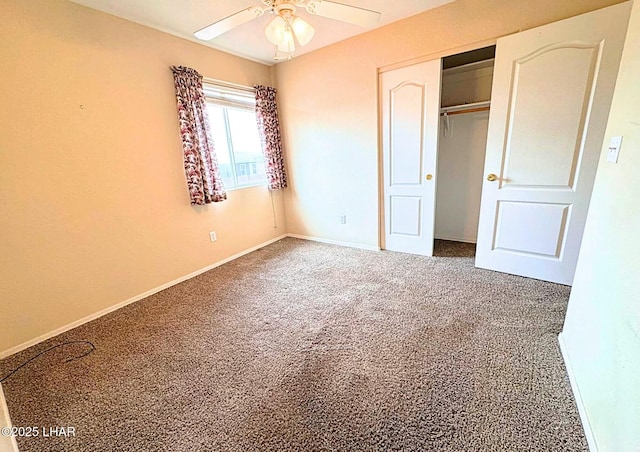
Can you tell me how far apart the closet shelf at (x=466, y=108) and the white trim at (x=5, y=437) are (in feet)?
13.8

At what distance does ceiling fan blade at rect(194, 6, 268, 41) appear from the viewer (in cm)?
156

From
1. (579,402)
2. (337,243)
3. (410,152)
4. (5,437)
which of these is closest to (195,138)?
(337,243)

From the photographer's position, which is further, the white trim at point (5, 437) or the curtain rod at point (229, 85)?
the curtain rod at point (229, 85)

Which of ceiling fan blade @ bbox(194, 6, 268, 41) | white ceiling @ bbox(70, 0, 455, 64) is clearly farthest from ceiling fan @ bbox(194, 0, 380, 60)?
white ceiling @ bbox(70, 0, 455, 64)

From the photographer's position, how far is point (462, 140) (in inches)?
131

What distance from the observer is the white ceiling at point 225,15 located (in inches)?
83.7

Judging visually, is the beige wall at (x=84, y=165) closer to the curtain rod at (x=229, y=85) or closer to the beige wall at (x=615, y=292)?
the curtain rod at (x=229, y=85)

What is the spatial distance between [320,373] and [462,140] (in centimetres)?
317

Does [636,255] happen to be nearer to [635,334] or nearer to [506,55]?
[635,334]

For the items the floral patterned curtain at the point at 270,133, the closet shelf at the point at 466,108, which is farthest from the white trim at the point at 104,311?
the closet shelf at the point at 466,108

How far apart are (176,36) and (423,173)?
9.45 feet

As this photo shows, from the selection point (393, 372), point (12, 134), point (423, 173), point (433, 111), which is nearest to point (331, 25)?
point (433, 111)

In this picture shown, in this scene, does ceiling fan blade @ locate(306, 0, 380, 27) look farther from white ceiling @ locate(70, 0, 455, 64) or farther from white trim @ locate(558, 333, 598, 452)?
white trim @ locate(558, 333, 598, 452)

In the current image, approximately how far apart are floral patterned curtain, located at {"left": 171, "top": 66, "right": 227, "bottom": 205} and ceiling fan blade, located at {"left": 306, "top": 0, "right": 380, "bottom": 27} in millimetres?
1642
